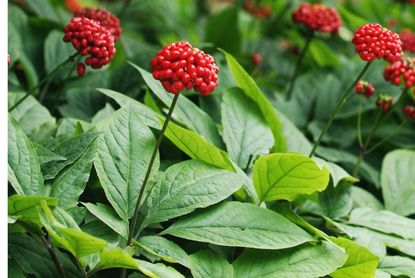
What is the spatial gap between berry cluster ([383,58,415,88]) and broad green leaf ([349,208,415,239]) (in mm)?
327

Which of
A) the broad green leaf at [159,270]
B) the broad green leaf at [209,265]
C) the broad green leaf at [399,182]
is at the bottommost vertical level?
the broad green leaf at [399,182]

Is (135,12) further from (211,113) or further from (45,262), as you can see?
(45,262)

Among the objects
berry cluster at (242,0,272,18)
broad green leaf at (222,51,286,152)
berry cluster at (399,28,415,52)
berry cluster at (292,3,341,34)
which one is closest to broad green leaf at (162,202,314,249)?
broad green leaf at (222,51,286,152)

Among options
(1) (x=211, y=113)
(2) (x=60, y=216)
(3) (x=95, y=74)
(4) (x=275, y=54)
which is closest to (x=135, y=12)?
(4) (x=275, y=54)

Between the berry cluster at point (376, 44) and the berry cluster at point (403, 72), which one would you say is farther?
the berry cluster at point (403, 72)

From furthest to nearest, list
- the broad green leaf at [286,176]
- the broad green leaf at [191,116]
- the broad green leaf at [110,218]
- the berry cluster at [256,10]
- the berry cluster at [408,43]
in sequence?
1. the berry cluster at [256,10]
2. the berry cluster at [408,43]
3. the broad green leaf at [191,116]
4. the broad green leaf at [286,176]
5. the broad green leaf at [110,218]

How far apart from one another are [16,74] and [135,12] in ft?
3.90

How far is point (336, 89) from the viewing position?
2146 mm

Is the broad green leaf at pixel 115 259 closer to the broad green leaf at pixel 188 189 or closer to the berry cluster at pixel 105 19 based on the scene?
the broad green leaf at pixel 188 189

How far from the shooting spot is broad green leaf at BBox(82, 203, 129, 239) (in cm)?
117

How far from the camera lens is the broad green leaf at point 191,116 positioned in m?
1.50

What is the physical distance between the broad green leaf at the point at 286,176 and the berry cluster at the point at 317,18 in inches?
30.9

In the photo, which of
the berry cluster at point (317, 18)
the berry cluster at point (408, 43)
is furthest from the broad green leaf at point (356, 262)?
the berry cluster at point (408, 43)

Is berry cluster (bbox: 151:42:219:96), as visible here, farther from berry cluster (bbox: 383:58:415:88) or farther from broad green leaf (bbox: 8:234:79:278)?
berry cluster (bbox: 383:58:415:88)
